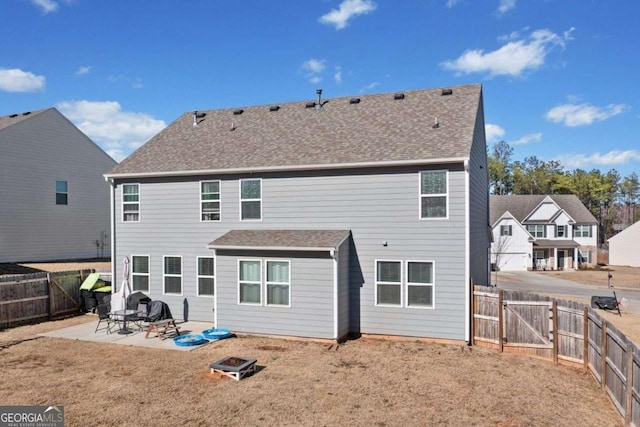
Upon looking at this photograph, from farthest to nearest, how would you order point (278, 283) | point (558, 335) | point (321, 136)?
point (321, 136) → point (278, 283) → point (558, 335)

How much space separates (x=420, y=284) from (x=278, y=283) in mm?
4156

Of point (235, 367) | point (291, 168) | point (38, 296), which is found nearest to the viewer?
point (235, 367)

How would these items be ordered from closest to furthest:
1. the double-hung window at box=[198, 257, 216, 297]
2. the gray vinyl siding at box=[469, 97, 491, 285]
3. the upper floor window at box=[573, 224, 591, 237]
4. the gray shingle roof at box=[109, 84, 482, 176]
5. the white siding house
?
the white siding house → the gray vinyl siding at box=[469, 97, 491, 285] → the gray shingle roof at box=[109, 84, 482, 176] → the double-hung window at box=[198, 257, 216, 297] → the upper floor window at box=[573, 224, 591, 237]

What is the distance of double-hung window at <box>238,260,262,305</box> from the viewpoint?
13391 millimetres

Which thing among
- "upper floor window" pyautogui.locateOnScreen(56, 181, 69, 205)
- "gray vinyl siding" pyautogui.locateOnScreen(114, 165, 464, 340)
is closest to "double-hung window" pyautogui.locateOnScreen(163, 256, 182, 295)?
"gray vinyl siding" pyautogui.locateOnScreen(114, 165, 464, 340)

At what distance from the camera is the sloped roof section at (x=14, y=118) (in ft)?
81.2

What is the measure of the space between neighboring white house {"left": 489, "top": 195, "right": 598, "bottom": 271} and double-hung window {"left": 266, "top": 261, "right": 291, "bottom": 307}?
97.2ft

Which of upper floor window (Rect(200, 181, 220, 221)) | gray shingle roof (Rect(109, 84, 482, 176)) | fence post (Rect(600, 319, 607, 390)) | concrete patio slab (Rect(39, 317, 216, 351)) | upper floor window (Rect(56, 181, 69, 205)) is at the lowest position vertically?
concrete patio slab (Rect(39, 317, 216, 351))

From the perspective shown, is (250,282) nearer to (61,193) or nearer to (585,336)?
(585,336)

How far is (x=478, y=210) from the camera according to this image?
14.9 meters

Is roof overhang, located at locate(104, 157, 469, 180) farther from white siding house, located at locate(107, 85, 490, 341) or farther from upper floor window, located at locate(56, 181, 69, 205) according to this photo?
upper floor window, located at locate(56, 181, 69, 205)

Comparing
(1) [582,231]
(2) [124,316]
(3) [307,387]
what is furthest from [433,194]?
(1) [582,231]

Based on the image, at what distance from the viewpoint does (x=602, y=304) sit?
2009cm

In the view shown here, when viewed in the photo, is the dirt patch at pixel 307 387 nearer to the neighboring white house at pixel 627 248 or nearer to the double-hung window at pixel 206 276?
the double-hung window at pixel 206 276
